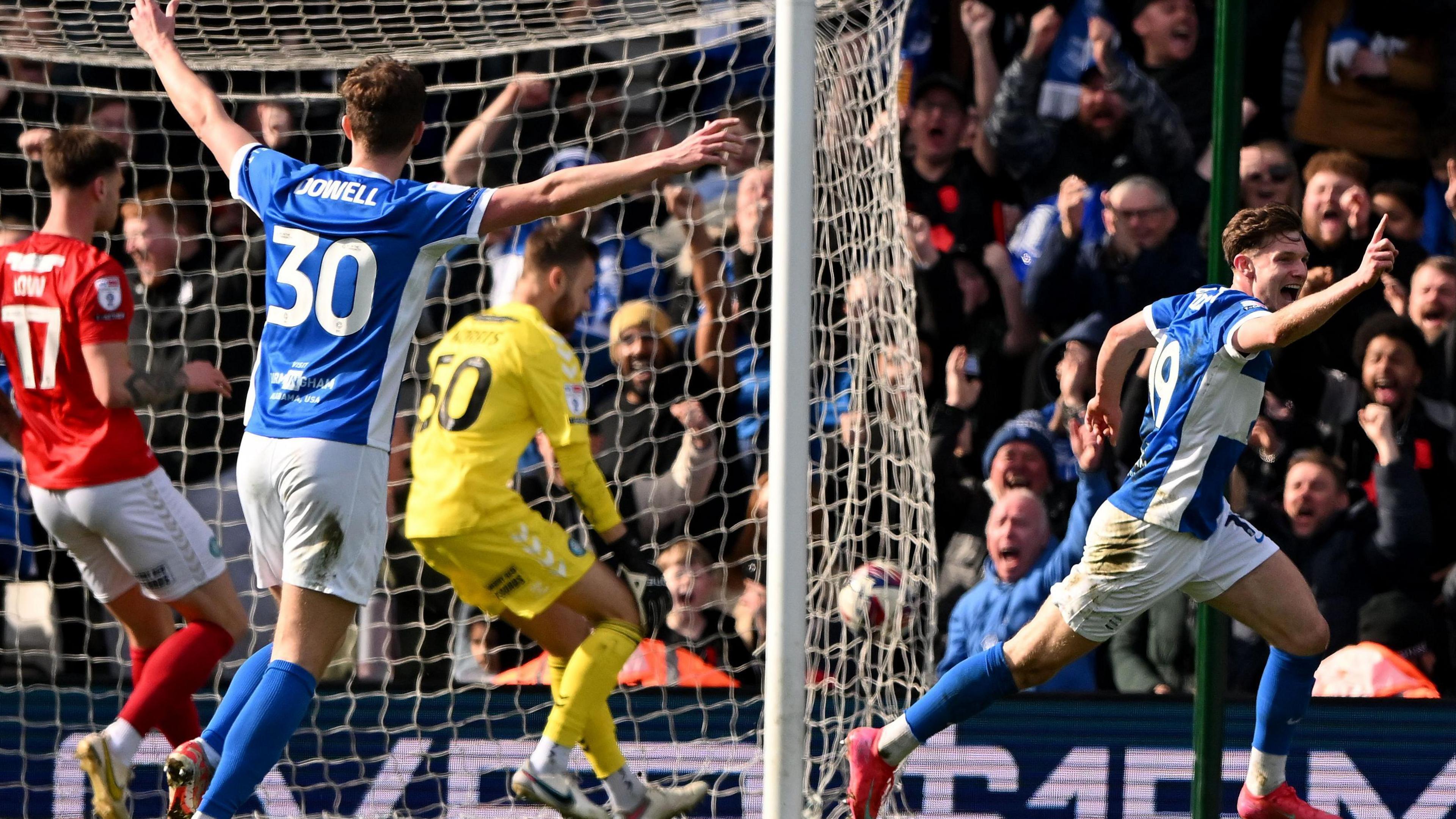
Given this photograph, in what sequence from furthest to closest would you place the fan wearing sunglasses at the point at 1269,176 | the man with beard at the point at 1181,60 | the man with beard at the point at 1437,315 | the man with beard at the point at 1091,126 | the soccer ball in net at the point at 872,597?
the man with beard at the point at 1181,60 → the man with beard at the point at 1091,126 → the fan wearing sunglasses at the point at 1269,176 → the man with beard at the point at 1437,315 → the soccer ball in net at the point at 872,597

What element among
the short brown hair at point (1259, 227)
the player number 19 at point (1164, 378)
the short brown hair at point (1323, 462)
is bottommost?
the short brown hair at point (1323, 462)

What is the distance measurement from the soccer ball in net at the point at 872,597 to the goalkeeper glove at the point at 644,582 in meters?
0.60

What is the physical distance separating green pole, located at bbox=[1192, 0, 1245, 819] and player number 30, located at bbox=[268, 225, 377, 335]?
2.07 metres

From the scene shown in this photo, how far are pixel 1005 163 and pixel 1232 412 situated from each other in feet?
9.14

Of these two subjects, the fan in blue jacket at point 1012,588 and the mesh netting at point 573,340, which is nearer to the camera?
the mesh netting at point 573,340

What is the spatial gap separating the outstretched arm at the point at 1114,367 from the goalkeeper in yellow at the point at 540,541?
156 centimetres

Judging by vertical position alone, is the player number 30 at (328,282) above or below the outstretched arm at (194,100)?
below

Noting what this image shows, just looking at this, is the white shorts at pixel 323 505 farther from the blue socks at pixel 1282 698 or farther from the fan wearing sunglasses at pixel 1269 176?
the fan wearing sunglasses at pixel 1269 176

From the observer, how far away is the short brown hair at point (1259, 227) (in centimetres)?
389

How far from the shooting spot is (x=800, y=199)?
3.76 m

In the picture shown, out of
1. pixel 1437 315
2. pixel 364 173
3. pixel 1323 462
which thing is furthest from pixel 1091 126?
pixel 364 173

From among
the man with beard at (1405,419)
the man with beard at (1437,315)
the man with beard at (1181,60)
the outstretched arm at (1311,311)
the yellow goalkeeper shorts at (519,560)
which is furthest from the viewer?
the man with beard at (1181,60)

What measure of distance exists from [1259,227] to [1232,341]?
0.36 meters

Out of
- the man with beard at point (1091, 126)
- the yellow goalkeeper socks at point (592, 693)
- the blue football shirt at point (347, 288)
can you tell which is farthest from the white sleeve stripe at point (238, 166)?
the man with beard at point (1091, 126)
